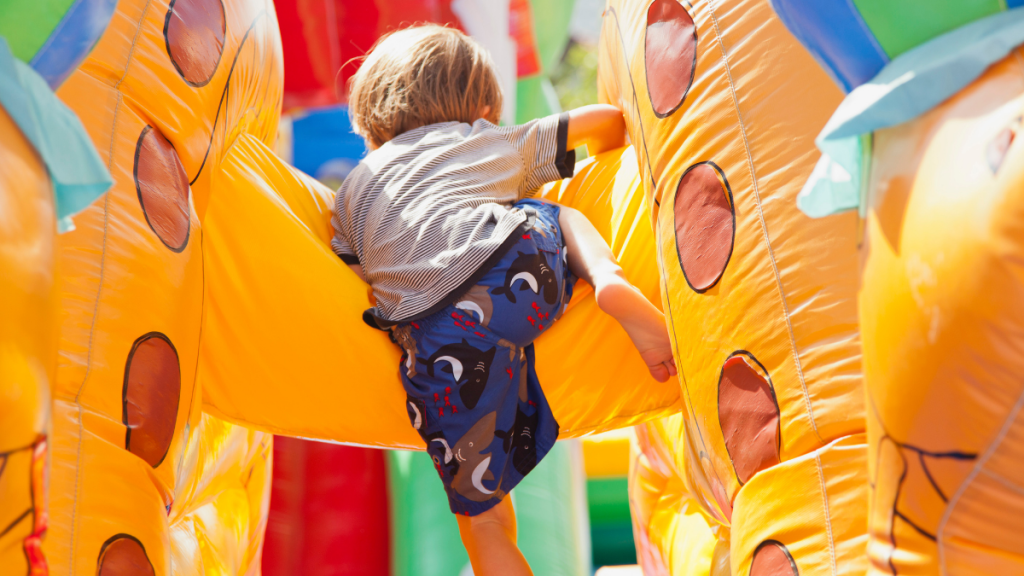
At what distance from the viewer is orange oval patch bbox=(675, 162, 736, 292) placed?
67 cm

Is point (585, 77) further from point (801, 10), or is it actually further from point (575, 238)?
point (801, 10)

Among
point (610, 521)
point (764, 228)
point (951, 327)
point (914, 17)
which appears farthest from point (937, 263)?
point (610, 521)

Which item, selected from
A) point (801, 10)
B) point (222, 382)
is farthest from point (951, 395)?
point (222, 382)

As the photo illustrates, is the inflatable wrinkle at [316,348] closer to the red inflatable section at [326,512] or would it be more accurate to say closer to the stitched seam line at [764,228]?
the stitched seam line at [764,228]

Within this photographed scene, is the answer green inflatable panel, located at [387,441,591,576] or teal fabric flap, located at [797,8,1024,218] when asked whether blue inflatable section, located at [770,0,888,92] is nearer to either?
teal fabric flap, located at [797,8,1024,218]

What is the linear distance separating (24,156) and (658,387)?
0.64 meters

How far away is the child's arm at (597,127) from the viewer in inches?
37.6

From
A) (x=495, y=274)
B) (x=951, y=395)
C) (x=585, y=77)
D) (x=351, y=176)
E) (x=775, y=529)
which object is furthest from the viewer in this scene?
(x=585, y=77)

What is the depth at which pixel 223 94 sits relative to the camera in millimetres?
847

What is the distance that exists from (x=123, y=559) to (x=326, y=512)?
1024mm

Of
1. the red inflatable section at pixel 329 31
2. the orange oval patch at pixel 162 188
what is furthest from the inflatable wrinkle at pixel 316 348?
the red inflatable section at pixel 329 31

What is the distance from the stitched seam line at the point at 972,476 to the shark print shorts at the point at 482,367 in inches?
19.0

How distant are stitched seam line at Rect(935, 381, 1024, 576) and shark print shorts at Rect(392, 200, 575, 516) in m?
0.48

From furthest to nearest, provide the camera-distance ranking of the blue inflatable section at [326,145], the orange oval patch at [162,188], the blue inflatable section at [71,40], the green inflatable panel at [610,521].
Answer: the blue inflatable section at [326,145], the green inflatable panel at [610,521], the orange oval patch at [162,188], the blue inflatable section at [71,40]
